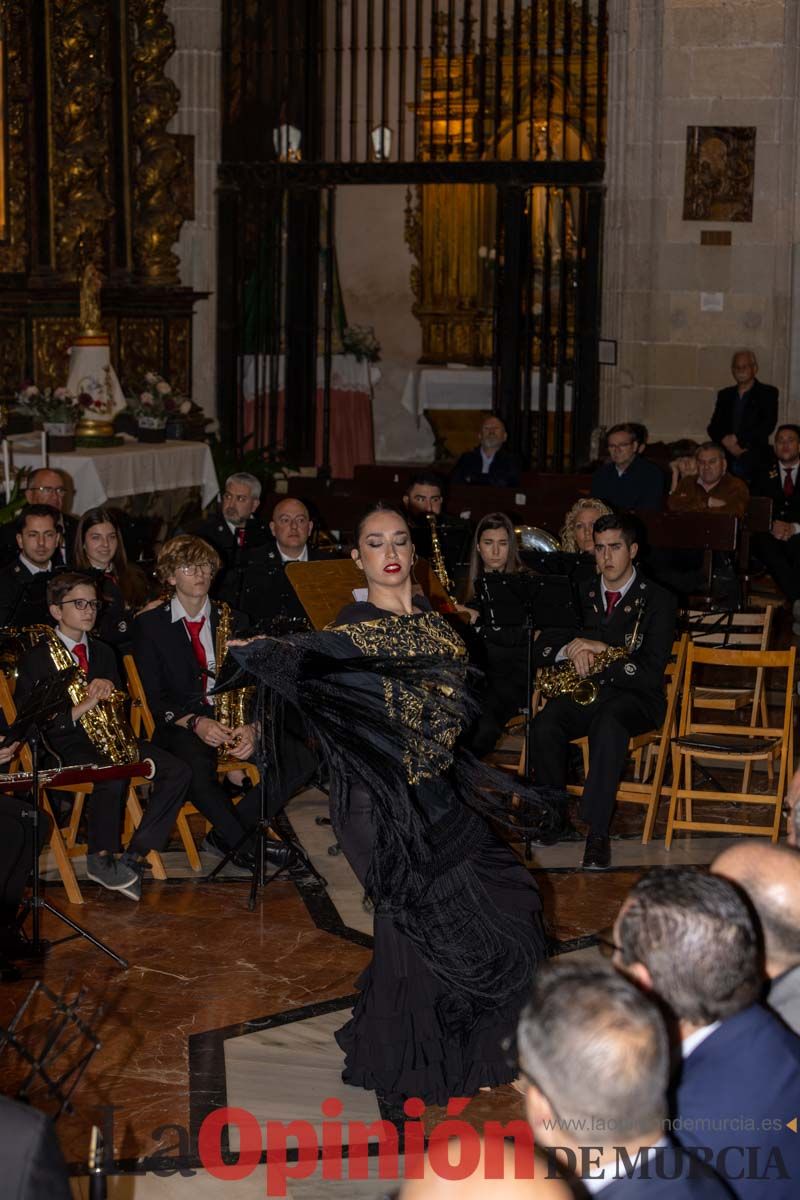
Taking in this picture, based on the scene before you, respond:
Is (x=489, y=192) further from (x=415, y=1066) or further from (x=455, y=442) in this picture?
(x=415, y=1066)

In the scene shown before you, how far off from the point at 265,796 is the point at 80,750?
0.76m

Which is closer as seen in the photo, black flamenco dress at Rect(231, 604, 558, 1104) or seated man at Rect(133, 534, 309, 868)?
black flamenco dress at Rect(231, 604, 558, 1104)

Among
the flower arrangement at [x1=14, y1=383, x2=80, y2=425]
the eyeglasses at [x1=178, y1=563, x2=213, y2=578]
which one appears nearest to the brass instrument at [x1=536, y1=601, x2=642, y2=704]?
the eyeglasses at [x1=178, y1=563, x2=213, y2=578]

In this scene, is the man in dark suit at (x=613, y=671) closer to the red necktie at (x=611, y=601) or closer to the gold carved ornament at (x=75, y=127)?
the red necktie at (x=611, y=601)

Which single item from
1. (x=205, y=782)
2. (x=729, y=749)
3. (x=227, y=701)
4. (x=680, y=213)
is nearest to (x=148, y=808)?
(x=205, y=782)

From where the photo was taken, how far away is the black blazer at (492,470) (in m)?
11.8

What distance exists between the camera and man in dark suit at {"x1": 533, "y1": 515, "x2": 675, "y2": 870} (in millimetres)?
6934

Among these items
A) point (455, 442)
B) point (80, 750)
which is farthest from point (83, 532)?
point (455, 442)

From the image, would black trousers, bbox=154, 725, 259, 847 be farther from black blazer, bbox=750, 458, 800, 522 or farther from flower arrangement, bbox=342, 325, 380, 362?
flower arrangement, bbox=342, 325, 380, 362

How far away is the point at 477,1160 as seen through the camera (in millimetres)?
2293

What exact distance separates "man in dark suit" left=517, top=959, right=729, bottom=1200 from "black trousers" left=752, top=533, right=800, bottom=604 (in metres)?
9.54

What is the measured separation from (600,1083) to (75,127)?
39.0 feet

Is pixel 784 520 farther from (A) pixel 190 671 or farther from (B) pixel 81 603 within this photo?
(B) pixel 81 603

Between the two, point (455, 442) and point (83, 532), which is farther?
point (455, 442)
